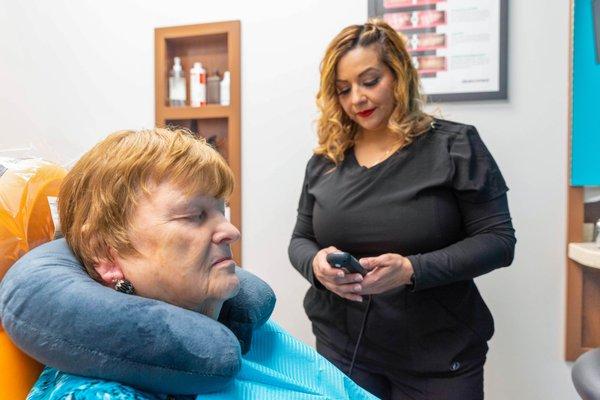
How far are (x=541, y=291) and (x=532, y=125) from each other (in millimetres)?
595

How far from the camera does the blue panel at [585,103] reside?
161cm

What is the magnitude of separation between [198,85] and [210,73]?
8cm

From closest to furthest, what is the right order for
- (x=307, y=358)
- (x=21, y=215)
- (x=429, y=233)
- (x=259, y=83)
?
1. (x=21, y=215)
2. (x=307, y=358)
3. (x=429, y=233)
4. (x=259, y=83)

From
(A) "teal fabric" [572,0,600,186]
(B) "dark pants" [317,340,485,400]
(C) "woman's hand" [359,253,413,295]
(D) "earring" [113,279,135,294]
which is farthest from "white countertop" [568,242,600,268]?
(D) "earring" [113,279,135,294]

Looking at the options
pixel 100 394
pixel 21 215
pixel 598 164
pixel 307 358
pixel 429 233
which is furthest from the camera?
pixel 598 164

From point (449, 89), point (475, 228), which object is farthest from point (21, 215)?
point (449, 89)

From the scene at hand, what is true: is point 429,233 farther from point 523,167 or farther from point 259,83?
point 259,83

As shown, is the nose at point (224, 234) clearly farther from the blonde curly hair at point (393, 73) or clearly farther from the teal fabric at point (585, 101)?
the teal fabric at point (585, 101)

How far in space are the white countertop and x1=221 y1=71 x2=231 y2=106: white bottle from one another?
144 cm

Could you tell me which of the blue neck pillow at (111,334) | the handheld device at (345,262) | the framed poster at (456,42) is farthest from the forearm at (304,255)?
the framed poster at (456,42)

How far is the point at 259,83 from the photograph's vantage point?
202cm

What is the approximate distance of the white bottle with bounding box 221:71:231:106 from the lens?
6.72ft

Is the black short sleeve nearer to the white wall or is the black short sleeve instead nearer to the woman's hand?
the woman's hand

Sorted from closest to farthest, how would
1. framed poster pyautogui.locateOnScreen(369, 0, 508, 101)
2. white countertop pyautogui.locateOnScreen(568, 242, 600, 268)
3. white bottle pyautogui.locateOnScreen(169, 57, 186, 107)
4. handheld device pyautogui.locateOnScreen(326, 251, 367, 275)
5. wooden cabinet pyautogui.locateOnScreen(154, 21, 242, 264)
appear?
handheld device pyautogui.locateOnScreen(326, 251, 367, 275) → white countertop pyautogui.locateOnScreen(568, 242, 600, 268) → framed poster pyautogui.locateOnScreen(369, 0, 508, 101) → wooden cabinet pyautogui.locateOnScreen(154, 21, 242, 264) → white bottle pyautogui.locateOnScreen(169, 57, 186, 107)
